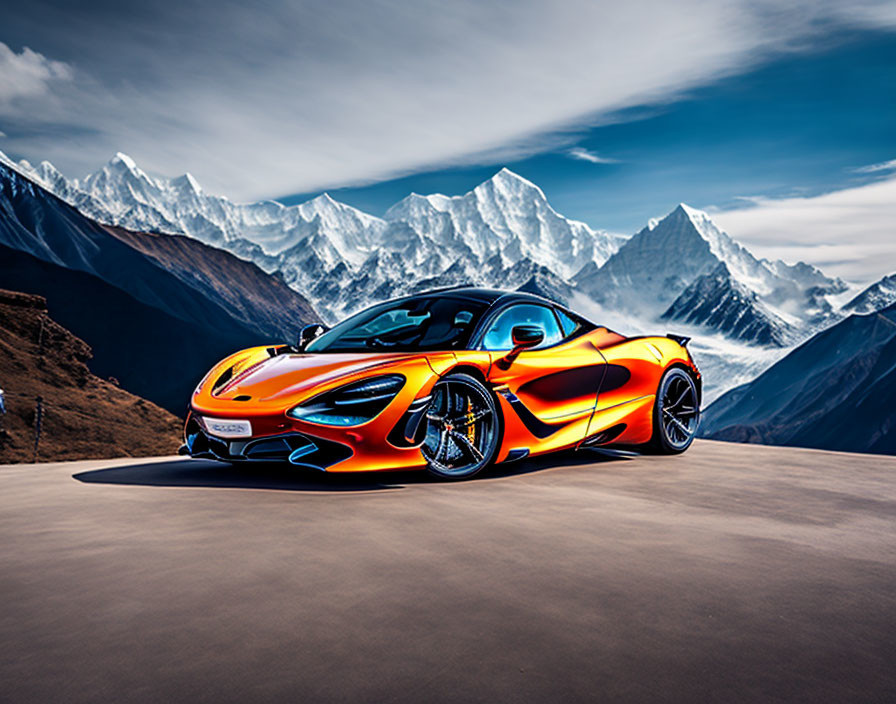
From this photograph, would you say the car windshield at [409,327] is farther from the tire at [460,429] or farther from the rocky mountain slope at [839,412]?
the rocky mountain slope at [839,412]

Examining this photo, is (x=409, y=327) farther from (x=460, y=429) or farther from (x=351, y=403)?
(x=351, y=403)

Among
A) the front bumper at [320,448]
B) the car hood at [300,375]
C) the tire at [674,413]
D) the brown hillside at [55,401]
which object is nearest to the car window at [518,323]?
the car hood at [300,375]

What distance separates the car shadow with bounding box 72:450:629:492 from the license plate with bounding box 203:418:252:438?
0.29 m

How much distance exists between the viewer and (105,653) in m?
1.75

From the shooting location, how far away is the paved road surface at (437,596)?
163 centimetres

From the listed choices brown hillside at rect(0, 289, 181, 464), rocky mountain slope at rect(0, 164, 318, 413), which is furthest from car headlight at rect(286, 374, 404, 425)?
rocky mountain slope at rect(0, 164, 318, 413)

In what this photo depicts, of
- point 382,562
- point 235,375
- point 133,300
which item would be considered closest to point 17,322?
point 235,375

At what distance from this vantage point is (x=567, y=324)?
19.1 ft

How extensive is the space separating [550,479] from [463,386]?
2.92 feet

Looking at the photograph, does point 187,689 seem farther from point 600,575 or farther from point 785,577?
point 785,577

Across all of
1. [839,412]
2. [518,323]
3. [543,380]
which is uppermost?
[518,323]

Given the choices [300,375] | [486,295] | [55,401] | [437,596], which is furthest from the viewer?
[55,401]

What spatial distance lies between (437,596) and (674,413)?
4.76 metres

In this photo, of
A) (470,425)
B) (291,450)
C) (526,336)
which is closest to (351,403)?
(291,450)
